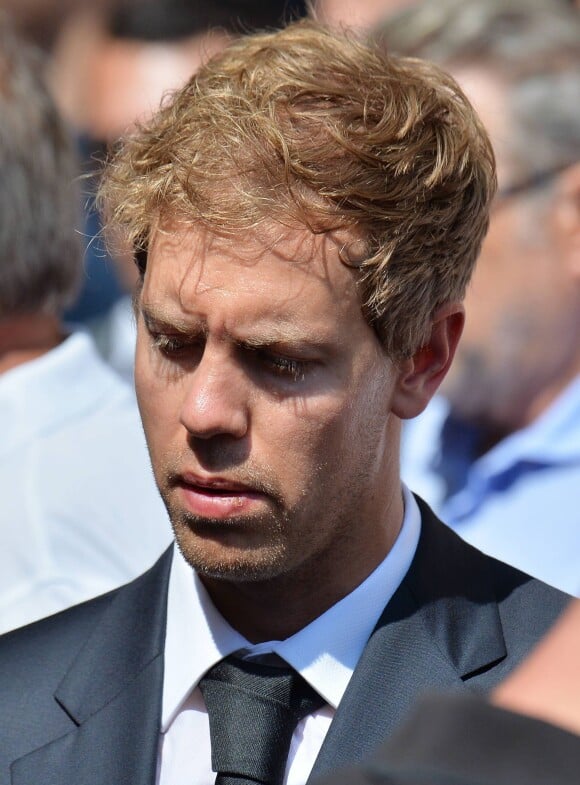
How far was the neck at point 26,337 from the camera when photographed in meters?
3.09

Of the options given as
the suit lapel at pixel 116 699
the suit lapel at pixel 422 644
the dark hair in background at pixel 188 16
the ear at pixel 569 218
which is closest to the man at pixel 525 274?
the ear at pixel 569 218

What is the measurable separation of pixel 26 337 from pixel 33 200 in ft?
1.14

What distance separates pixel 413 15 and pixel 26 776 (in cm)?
220

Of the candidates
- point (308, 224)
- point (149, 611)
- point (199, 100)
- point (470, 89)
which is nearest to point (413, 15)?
point (470, 89)

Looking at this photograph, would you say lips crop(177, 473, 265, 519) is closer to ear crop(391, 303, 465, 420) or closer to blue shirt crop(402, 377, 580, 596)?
ear crop(391, 303, 465, 420)

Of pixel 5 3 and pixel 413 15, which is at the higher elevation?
pixel 413 15

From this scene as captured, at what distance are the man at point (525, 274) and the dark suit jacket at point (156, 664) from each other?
970 millimetres

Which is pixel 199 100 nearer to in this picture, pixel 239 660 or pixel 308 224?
pixel 308 224

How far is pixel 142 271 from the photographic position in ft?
6.64

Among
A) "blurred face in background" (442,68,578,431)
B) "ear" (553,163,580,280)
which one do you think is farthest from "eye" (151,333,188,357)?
"ear" (553,163,580,280)

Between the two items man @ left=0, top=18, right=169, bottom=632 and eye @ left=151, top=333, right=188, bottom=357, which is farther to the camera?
man @ left=0, top=18, right=169, bottom=632

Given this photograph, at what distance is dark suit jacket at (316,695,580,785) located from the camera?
0.71 m

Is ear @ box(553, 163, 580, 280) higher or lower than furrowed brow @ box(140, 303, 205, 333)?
lower

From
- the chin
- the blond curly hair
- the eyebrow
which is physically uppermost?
the blond curly hair
